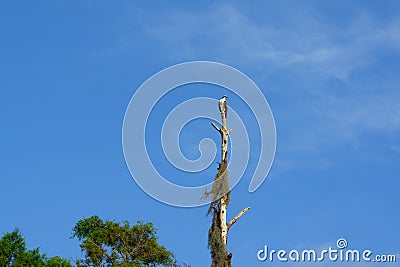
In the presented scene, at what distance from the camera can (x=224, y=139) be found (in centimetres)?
3344

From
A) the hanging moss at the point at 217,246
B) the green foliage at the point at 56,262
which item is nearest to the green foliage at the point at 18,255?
the green foliage at the point at 56,262

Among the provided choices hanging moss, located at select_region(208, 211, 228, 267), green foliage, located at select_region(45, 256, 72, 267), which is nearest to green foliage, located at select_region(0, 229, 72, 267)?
green foliage, located at select_region(45, 256, 72, 267)

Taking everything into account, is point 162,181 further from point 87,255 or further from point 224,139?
point 87,255

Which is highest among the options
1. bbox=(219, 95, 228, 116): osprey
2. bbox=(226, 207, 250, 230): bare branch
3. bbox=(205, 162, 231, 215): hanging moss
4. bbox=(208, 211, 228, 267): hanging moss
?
bbox=(219, 95, 228, 116): osprey

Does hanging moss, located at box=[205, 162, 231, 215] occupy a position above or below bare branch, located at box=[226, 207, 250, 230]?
above

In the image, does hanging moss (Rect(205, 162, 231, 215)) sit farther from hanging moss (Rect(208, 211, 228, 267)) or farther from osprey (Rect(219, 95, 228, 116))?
osprey (Rect(219, 95, 228, 116))

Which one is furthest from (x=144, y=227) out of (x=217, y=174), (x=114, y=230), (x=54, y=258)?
(x=217, y=174)

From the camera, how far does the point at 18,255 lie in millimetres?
41500

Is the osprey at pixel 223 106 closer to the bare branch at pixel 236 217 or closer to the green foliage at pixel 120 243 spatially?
the bare branch at pixel 236 217

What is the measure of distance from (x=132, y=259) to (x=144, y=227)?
2.75 m

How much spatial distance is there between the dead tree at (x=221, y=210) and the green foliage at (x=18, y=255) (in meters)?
12.1

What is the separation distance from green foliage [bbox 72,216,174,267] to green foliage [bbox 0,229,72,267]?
1086 cm

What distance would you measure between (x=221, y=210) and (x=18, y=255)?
14034 millimetres

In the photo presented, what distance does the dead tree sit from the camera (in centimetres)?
3275
